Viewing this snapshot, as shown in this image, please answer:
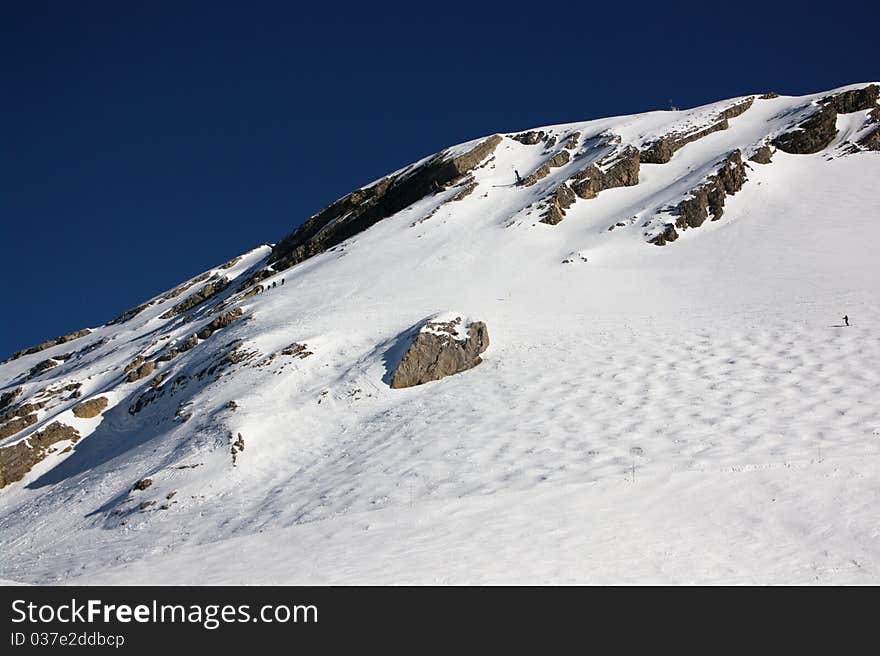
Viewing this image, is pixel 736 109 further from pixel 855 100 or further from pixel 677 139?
pixel 855 100

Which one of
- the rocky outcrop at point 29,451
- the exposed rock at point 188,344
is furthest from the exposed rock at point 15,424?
the exposed rock at point 188,344

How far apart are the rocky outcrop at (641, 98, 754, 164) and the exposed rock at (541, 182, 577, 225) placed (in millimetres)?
8719

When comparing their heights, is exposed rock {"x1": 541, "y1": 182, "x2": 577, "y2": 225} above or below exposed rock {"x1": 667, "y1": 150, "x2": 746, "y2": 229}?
above

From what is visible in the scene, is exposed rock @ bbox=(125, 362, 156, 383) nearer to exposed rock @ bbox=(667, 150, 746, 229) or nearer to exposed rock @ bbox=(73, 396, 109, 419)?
A: exposed rock @ bbox=(73, 396, 109, 419)

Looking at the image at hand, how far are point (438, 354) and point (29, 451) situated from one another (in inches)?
703


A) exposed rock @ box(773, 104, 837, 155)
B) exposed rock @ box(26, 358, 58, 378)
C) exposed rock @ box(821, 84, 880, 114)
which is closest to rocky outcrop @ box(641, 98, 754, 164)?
exposed rock @ box(773, 104, 837, 155)

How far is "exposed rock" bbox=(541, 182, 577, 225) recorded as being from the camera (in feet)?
140

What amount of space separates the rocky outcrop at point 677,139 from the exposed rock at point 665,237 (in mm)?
13838

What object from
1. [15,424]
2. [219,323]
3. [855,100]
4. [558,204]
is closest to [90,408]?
[15,424]

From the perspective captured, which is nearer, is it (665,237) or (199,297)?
(665,237)

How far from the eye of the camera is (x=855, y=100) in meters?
47.7

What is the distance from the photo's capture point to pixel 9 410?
3241cm

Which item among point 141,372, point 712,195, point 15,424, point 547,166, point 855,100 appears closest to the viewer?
point 15,424
